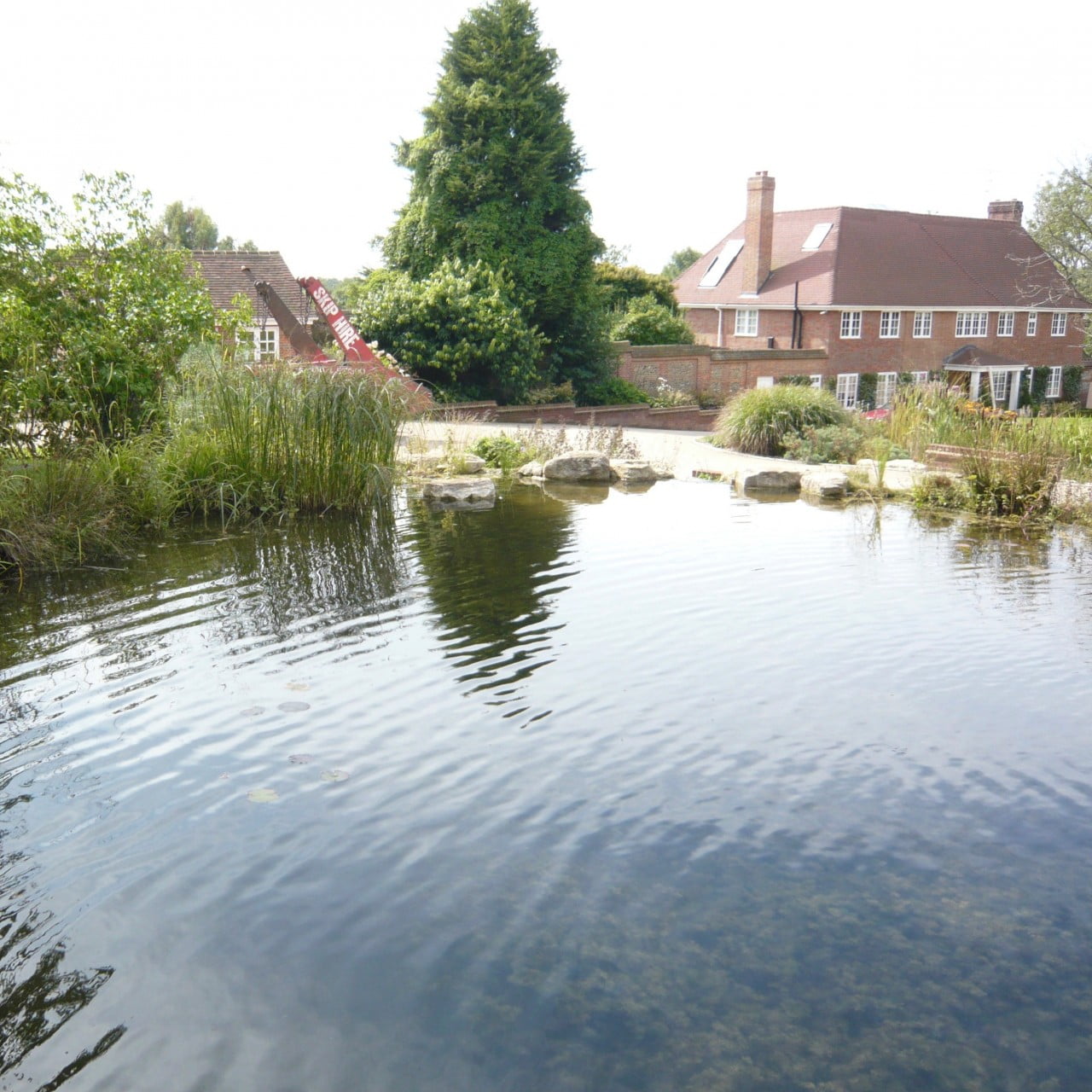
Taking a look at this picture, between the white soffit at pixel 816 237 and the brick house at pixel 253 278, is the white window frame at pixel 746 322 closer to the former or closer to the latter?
the white soffit at pixel 816 237

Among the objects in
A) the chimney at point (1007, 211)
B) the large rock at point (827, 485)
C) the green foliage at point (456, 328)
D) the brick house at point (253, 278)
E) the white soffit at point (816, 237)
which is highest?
the chimney at point (1007, 211)

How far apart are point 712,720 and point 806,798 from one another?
1.01 m

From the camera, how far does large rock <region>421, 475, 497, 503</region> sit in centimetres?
1330

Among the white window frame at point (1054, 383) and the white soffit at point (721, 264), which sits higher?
the white soffit at point (721, 264)

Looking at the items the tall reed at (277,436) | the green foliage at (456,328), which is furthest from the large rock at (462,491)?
the green foliage at (456,328)

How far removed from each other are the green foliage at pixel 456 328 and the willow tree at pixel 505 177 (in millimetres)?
911

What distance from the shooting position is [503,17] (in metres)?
26.3

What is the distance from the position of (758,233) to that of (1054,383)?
15327 mm

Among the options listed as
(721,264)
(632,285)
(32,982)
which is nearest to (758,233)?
(721,264)

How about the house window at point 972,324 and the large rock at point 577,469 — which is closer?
the large rock at point 577,469

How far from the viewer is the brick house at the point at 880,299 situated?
38.2m

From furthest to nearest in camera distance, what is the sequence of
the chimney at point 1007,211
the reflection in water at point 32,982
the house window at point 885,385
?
the chimney at point 1007,211 → the house window at point 885,385 → the reflection in water at point 32,982

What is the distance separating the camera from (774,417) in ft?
60.4

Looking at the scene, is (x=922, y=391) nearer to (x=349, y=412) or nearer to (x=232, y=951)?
(x=349, y=412)
